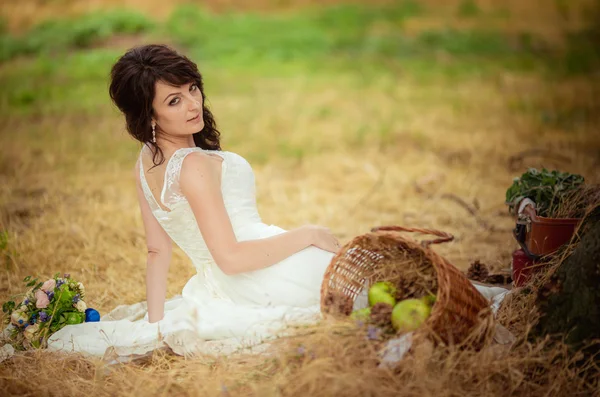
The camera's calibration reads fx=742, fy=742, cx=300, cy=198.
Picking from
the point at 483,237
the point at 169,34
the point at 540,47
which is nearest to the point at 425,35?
the point at 540,47

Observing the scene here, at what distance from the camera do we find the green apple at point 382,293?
3.29 meters

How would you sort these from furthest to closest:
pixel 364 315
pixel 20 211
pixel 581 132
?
pixel 581 132 → pixel 20 211 → pixel 364 315

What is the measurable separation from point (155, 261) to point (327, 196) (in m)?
3.85

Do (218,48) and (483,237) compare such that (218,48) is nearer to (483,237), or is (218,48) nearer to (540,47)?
(540,47)

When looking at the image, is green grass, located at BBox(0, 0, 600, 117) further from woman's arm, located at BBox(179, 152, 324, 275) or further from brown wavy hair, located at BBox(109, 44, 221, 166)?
woman's arm, located at BBox(179, 152, 324, 275)

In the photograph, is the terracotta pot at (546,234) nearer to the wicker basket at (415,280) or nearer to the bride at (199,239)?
the wicker basket at (415,280)

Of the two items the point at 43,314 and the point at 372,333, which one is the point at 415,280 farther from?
the point at 43,314

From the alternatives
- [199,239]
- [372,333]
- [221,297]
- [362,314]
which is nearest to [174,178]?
[199,239]

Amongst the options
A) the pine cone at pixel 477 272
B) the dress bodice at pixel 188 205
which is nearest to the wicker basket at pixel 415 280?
the dress bodice at pixel 188 205

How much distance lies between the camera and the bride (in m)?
3.56

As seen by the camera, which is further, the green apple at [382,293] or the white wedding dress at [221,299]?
the white wedding dress at [221,299]

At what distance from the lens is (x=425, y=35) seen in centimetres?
1539

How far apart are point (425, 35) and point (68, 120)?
7.98 m

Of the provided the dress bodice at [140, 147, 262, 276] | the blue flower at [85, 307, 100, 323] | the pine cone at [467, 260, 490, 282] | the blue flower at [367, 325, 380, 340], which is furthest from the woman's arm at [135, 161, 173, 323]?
the pine cone at [467, 260, 490, 282]
